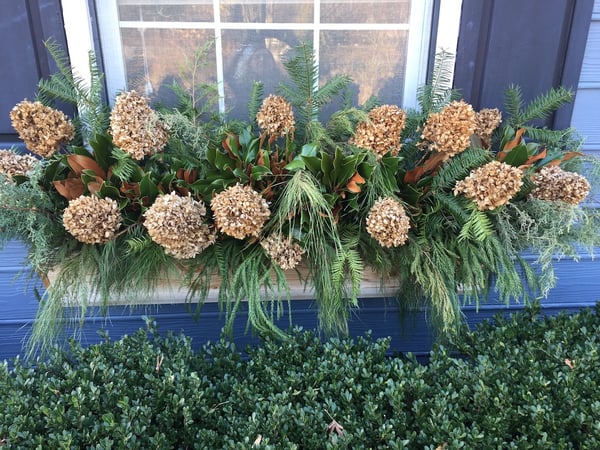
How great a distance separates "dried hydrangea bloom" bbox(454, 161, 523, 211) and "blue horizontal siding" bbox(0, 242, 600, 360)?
1.92 feet

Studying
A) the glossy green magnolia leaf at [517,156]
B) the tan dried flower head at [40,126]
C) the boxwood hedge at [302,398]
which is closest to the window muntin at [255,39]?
the tan dried flower head at [40,126]

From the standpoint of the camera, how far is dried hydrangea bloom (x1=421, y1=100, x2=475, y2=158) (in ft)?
4.17

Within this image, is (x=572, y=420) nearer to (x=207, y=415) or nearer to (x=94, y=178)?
(x=207, y=415)

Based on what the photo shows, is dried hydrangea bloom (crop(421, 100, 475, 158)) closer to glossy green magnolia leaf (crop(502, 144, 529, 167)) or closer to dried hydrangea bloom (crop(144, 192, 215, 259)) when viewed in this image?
glossy green magnolia leaf (crop(502, 144, 529, 167))

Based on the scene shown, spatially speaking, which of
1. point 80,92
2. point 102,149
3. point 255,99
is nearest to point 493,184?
point 255,99

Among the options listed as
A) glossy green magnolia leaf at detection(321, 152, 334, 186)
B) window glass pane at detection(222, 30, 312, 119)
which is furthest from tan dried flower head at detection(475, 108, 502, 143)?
window glass pane at detection(222, 30, 312, 119)

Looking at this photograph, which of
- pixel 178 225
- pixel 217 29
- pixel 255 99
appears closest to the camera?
pixel 178 225

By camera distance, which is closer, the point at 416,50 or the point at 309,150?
the point at 309,150

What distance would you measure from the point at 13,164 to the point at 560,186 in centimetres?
166

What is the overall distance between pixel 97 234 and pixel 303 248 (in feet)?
1.94

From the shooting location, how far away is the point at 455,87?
1583 mm

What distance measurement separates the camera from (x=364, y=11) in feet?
5.09

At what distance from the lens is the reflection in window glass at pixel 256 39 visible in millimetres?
1519

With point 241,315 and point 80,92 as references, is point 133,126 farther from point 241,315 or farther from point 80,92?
point 241,315
